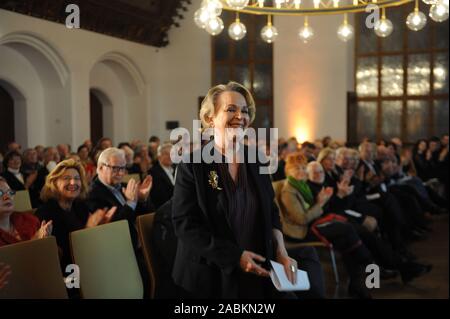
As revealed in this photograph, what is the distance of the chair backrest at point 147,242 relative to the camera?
3375 millimetres

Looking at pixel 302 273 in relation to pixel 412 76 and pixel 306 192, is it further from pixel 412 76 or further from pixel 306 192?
pixel 412 76

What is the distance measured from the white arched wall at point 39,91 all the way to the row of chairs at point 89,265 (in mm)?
8038

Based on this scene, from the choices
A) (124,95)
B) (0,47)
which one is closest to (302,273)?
(0,47)

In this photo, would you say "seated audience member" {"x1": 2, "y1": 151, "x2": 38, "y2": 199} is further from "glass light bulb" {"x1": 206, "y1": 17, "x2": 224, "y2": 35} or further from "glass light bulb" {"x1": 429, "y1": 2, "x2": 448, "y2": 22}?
"glass light bulb" {"x1": 429, "y1": 2, "x2": 448, "y2": 22}

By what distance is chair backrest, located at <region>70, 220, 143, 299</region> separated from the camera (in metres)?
3.04

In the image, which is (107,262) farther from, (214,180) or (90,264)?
(214,180)

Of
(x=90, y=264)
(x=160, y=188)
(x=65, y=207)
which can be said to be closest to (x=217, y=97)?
(x=90, y=264)

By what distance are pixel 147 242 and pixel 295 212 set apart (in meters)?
2.01

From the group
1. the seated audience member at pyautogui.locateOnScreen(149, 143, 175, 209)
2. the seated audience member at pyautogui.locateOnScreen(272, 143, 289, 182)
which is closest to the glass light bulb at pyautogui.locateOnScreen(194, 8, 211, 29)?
the seated audience member at pyautogui.locateOnScreen(149, 143, 175, 209)

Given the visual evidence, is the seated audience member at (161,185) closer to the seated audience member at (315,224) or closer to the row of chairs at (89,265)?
the seated audience member at (315,224)

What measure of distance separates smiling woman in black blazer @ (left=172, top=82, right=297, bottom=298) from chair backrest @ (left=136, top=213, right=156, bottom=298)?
3.80ft

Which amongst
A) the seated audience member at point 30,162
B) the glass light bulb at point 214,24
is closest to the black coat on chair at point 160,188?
the glass light bulb at point 214,24

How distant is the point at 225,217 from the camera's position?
216 cm

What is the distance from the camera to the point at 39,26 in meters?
10.0
